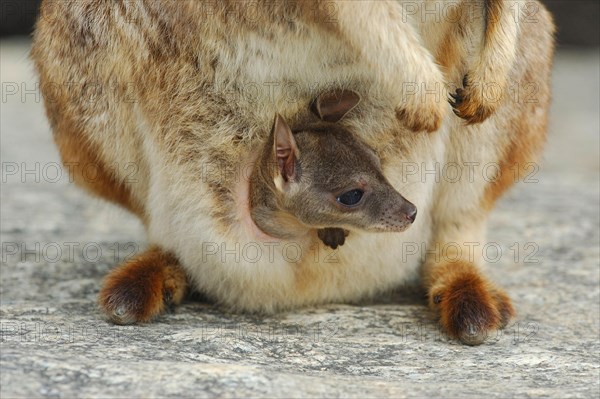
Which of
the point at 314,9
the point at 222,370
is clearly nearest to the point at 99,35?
the point at 314,9

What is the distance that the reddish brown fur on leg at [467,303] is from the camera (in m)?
4.62

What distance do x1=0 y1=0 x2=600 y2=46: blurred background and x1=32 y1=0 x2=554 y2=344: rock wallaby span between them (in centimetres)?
831

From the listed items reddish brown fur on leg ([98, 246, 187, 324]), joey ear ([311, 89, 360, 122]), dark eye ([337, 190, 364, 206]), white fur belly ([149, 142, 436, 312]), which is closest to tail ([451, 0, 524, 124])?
white fur belly ([149, 142, 436, 312])

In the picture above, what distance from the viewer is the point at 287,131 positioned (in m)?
4.34

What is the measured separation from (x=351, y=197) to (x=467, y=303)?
0.81m

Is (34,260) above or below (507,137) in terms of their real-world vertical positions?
below

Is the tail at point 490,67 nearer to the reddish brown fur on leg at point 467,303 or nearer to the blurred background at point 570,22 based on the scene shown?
the reddish brown fur on leg at point 467,303

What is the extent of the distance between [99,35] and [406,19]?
139cm

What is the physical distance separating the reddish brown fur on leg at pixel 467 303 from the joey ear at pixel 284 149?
3.39 ft

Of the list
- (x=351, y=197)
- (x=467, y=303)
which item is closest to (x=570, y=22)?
(x=467, y=303)

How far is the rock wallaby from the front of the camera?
14.1 feet

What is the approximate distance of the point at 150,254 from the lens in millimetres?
5098

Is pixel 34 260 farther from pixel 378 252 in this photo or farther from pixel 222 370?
pixel 222 370

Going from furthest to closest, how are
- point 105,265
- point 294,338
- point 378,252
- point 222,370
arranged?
point 105,265, point 378,252, point 294,338, point 222,370
